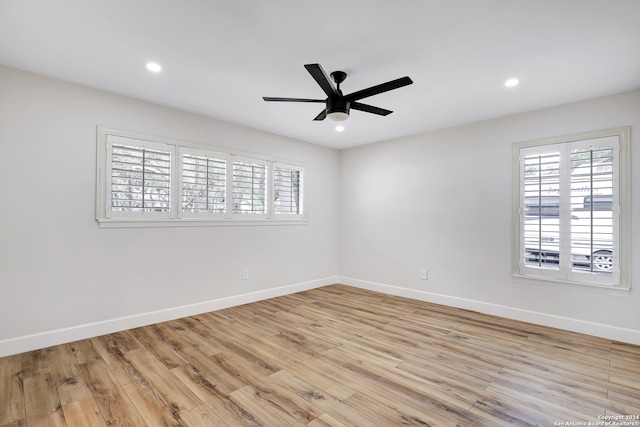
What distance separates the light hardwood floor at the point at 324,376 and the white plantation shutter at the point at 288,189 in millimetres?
1895

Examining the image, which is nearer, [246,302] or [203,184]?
[203,184]

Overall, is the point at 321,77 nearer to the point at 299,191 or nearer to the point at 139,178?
the point at 139,178

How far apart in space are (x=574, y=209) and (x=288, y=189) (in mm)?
3666

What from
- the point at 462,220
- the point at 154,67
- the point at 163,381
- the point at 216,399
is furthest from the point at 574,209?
the point at 154,67

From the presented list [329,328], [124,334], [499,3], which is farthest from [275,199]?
[499,3]

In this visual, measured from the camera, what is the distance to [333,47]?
2.30m

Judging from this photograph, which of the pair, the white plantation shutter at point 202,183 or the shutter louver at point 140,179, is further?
the white plantation shutter at point 202,183

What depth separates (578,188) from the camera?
3238 mm

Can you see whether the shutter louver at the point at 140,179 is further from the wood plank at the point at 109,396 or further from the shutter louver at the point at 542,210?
the shutter louver at the point at 542,210

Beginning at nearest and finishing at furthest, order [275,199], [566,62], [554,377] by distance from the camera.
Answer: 1. [554,377]
2. [566,62]
3. [275,199]

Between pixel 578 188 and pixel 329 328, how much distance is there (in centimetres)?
309

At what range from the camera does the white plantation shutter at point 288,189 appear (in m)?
4.71

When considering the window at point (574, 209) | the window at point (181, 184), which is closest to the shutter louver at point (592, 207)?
the window at point (574, 209)

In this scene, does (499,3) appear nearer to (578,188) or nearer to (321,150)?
(578,188)
